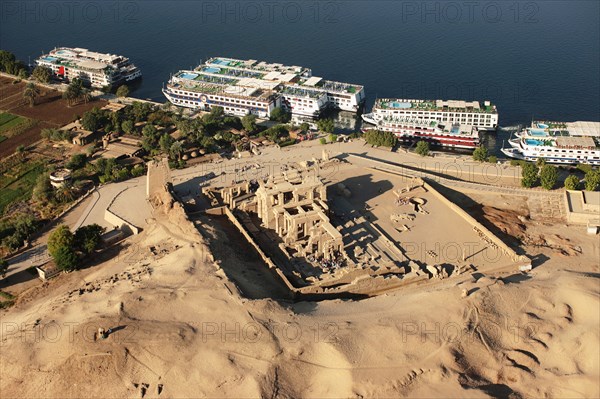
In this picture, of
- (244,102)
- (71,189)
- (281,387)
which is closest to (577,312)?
(281,387)

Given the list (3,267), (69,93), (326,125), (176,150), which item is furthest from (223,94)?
(3,267)

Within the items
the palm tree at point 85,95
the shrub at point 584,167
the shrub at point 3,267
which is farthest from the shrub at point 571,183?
the palm tree at point 85,95

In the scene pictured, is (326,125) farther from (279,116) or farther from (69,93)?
(69,93)

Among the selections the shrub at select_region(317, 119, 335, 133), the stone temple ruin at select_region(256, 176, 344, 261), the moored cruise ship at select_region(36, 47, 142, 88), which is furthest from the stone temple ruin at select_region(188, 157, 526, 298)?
the moored cruise ship at select_region(36, 47, 142, 88)

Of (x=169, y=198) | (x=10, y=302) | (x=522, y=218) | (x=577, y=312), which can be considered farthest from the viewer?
(x=522, y=218)

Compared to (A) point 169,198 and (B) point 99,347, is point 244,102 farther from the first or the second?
(B) point 99,347

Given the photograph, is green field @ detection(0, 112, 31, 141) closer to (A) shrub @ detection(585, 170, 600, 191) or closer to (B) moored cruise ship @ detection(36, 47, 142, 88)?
(B) moored cruise ship @ detection(36, 47, 142, 88)
